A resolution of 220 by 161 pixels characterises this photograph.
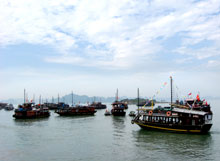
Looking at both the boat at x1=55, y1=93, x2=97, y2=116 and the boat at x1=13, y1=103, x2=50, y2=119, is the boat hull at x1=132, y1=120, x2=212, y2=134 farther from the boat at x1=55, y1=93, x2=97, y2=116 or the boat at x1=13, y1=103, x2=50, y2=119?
the boat at x1=55, y1=93, x2=97, y2=116

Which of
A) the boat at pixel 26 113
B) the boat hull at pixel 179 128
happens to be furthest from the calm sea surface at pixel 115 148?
the boat at pixel 26 113

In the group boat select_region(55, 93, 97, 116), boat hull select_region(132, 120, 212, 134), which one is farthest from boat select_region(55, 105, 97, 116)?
boat hull select_region(132, 120, 212, 134)

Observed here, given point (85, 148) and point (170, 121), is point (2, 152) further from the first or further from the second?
point (170, 121)

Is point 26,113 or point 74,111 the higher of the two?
point 26,113

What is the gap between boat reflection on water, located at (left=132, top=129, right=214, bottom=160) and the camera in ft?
97.8

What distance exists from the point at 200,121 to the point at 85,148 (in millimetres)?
23142

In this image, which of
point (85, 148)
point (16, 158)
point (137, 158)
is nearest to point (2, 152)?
point (16, 158)

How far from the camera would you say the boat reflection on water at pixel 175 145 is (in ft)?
97.8

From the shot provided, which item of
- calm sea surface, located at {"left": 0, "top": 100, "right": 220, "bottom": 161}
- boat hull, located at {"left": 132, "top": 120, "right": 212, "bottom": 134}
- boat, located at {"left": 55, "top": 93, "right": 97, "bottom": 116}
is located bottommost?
boat, located at {"left": 55, "top": 93, "right": 97, "bottom": 116}

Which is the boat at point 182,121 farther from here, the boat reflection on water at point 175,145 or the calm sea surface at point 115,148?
the calm sea surface at point 115,148

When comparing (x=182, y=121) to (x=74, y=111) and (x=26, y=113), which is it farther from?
(x=74, y=111)

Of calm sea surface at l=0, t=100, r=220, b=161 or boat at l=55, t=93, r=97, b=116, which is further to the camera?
boat at l=55, t=93, r=97, b=116

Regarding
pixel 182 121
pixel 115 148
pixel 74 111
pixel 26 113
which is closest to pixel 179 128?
pixel 182 121

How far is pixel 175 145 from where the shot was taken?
35219 millimetres
